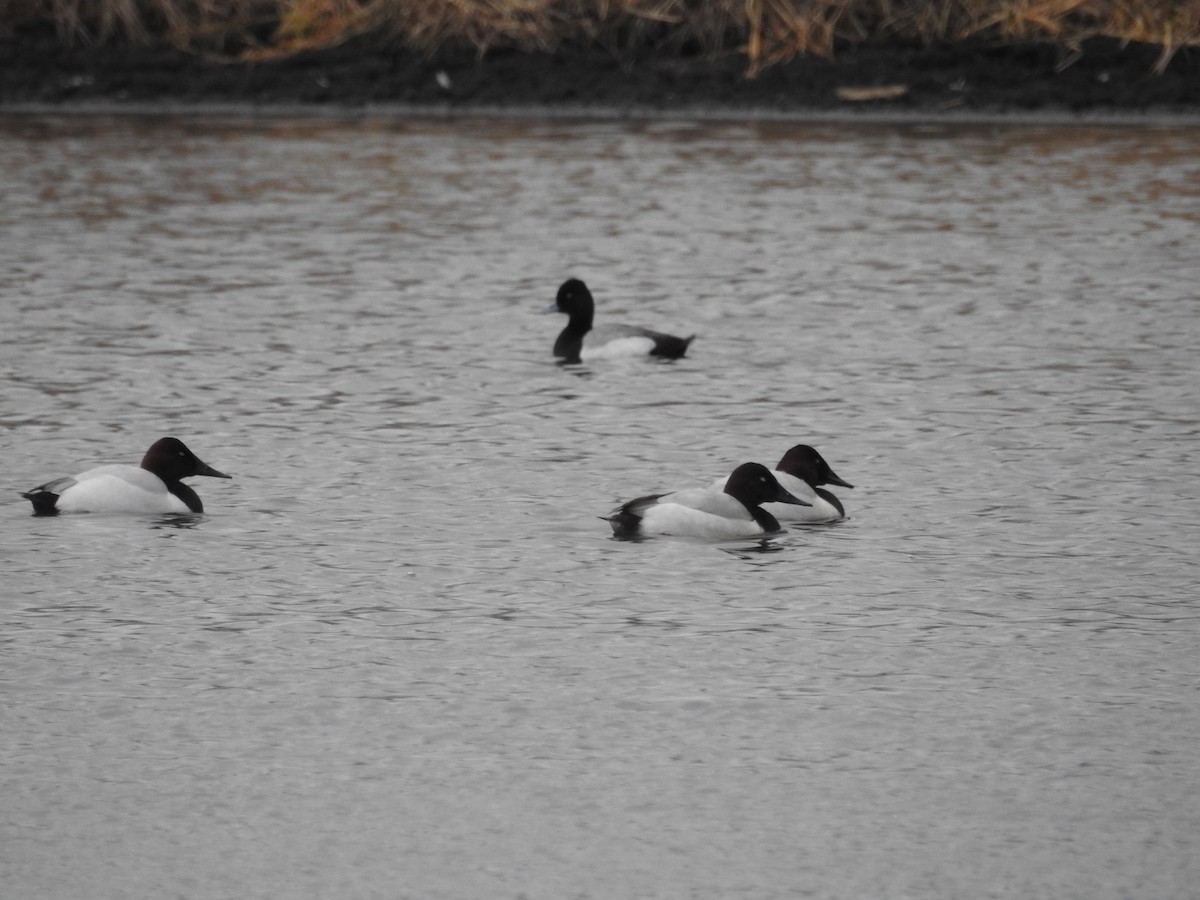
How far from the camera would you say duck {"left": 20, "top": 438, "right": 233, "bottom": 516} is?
952cm

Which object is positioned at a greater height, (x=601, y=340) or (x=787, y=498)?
(x=787, y=498)

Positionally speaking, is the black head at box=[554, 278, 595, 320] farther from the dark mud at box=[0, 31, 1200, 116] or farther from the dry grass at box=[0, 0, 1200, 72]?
the dry grass at box=[0, 0, 1200, 72]

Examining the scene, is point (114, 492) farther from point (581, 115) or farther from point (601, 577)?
point (581, 115)

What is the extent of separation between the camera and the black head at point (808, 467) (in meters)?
9.60

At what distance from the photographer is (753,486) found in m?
9.21

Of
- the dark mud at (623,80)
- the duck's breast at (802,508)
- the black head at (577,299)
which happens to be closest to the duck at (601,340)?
the black head at (577,299)

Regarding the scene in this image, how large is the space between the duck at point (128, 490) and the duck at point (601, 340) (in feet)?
14.8

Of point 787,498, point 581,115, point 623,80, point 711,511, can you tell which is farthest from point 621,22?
point 711,511

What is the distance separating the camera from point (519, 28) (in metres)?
27.5

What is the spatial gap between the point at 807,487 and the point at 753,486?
435 mm

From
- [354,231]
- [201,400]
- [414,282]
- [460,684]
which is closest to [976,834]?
[460,684]

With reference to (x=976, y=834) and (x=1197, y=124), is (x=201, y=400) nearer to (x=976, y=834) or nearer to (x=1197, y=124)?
(x=976, y=834)

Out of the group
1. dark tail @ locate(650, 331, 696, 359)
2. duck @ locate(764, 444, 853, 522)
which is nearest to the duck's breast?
duck @ locate(764, 444, 853, 522)

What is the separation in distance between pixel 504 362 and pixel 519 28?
1461 centimetres
